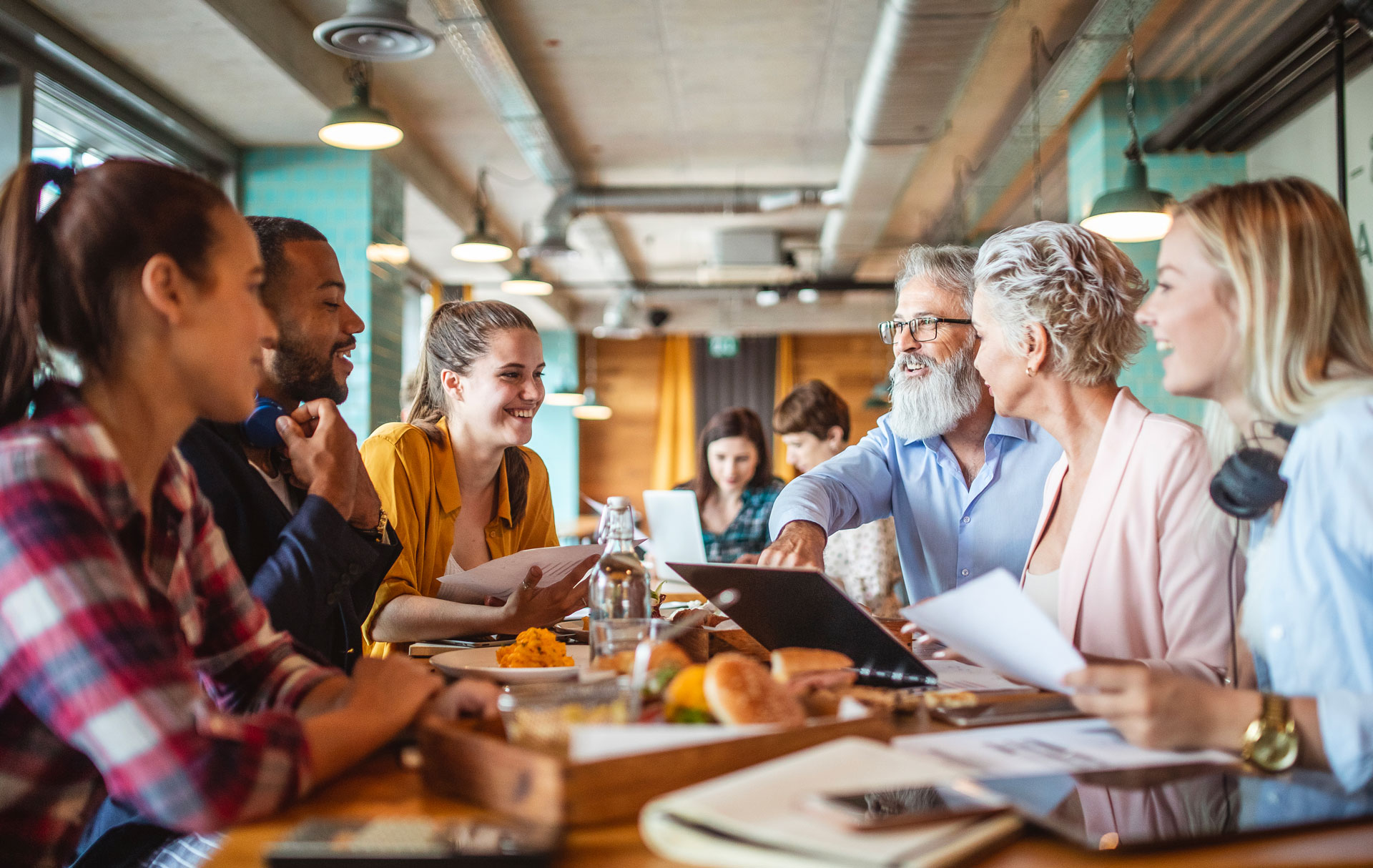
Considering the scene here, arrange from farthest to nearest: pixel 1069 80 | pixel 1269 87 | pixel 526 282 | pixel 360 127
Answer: pixel 526 282 → pixel 1069 80 → pixel 1269 87 → pixel 360 127

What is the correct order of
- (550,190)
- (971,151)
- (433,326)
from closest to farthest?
(433,326) → (971,151) → (550,190)

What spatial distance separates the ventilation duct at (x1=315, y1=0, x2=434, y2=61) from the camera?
349cm

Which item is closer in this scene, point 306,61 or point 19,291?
point 19,291

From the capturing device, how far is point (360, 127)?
168 inches

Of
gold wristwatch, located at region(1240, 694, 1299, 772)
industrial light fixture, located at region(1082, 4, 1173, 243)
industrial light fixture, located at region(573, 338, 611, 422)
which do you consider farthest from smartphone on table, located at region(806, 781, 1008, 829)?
industrial light fixture, located at region(573, 338, 611, 422)

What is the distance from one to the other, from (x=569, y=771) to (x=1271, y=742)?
779mm

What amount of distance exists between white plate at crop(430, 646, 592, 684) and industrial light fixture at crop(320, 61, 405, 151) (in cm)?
315

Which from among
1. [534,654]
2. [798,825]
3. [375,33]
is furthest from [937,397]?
[375,33]

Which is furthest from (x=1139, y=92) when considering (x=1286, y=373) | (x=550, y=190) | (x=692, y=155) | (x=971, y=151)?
(x=1286, y=373)

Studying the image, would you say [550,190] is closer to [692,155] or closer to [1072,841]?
[692,155]

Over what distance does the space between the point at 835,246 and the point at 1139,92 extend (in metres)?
3.35

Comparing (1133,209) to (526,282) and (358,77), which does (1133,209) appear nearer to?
(358,77)

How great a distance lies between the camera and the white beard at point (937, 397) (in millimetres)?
2424

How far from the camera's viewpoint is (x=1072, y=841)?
84 cm
